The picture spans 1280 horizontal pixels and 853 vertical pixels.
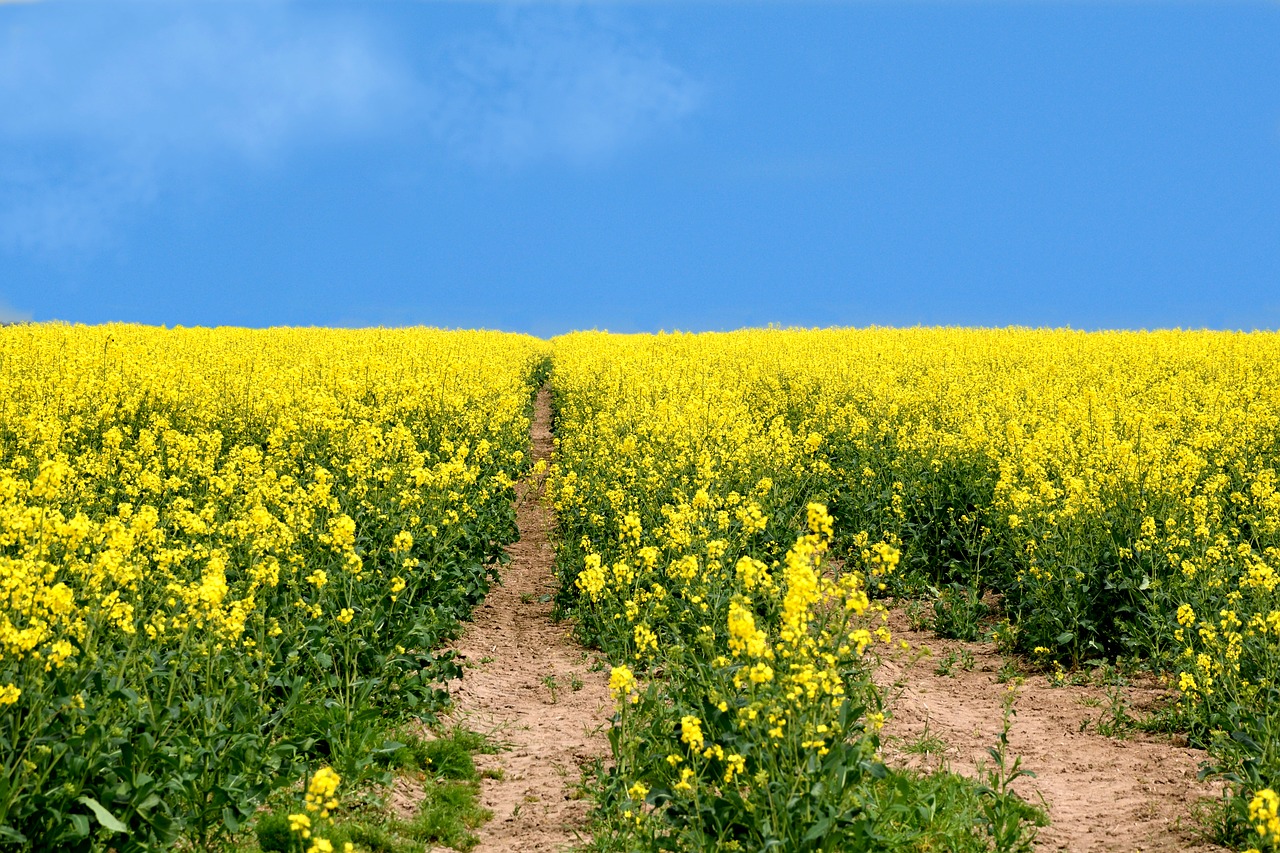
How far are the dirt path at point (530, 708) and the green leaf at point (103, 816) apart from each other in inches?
→ 82.5

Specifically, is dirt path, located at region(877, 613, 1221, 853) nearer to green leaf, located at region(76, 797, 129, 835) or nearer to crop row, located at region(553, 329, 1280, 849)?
crop row, located at region(553, 329, 1280, 849)

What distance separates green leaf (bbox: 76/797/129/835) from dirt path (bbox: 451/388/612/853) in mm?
2094

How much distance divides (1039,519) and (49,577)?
924cm

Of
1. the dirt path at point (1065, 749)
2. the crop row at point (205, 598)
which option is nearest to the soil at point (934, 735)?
the dirt path at point (1065, 749)

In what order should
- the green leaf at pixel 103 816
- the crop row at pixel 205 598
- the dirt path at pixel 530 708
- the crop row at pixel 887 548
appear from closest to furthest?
the green leaf at pixel 103 816 < the crop row at pixel 205 598 < the crop row at pixel 887 548 < the dirt path at pixel 530 708

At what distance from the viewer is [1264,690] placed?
25.8ft

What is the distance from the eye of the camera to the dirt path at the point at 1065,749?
22.3ft

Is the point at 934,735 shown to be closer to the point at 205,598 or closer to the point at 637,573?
the point at 637,573

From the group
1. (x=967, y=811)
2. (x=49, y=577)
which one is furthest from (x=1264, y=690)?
(x=49, y=577)

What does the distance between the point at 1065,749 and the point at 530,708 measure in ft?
14.0

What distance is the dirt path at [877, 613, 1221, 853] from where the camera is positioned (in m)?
6.79

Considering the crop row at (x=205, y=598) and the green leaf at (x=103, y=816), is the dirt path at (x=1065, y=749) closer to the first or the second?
the crop row at (x=205, y=598)

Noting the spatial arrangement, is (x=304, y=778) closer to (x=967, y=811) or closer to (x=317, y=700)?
(x=317, y=700)

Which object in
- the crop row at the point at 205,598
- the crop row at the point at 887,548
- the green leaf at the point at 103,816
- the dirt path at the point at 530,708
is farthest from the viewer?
the dirt path at the point at 530,708
